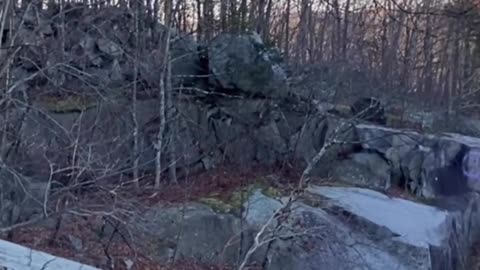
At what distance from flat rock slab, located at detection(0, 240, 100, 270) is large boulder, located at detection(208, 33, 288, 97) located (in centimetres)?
610

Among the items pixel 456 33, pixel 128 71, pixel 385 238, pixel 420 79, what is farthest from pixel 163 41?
pixel 420 79

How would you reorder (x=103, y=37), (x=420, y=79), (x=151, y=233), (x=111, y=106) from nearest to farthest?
1. (x=151, y=233)
2. (x=111, y=106)
3. (x=103, y=37)
4. (x=420, y=79)

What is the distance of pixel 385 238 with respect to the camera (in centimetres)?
693

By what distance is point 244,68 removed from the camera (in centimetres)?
891

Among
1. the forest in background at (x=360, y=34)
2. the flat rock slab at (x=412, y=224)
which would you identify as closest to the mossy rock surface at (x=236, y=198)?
the flat rock slab at (x=412, y=224)

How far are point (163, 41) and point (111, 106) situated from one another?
3.80 ft

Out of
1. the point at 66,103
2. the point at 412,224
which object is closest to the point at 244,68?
the point at 66,103

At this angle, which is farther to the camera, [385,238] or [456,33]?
[456,33]

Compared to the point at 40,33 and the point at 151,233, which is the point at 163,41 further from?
the point at 151,233

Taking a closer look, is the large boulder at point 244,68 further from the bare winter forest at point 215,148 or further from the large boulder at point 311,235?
the large boulder at point 311,235

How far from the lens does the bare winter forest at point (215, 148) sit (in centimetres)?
608

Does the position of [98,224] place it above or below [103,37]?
below

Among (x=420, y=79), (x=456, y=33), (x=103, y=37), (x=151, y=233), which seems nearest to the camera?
(x=151, y=233)

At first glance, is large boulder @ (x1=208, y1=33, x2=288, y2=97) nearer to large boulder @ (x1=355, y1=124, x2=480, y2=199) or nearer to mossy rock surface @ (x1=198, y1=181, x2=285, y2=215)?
large boulder @ (x1=355, y1=124, x2=480, y2=199)
